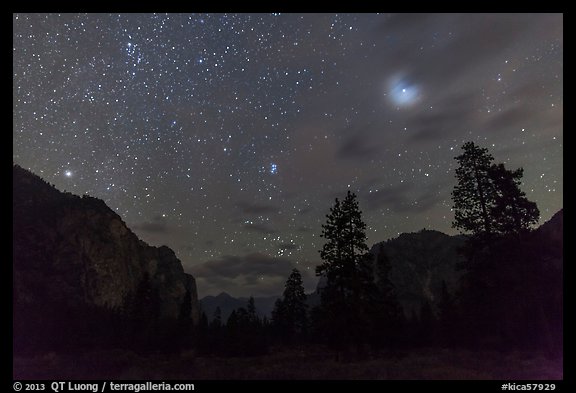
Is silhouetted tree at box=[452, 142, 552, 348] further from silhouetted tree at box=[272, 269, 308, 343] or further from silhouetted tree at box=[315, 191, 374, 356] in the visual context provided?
silhouetted tree at box=[272, 269, 308, 343]

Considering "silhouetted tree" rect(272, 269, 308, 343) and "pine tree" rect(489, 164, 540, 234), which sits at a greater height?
"pine tree" rect(489, 164, 540, 234)

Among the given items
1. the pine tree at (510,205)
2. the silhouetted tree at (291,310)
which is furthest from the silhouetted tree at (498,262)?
the silhouetted tree at (291,310)

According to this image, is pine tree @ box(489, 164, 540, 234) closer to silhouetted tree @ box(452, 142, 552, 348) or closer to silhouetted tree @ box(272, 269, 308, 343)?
silhouetted tree @ box(452, 142, 552, 348)

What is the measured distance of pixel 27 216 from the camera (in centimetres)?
17538

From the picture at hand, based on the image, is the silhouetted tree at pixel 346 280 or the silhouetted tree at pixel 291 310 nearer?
the silhouetted tree at pixel 346 280

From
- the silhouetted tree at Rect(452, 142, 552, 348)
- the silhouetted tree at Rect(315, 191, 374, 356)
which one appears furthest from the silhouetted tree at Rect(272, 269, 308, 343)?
the silhouetted tree at Rect(452, 142, 552, 348)

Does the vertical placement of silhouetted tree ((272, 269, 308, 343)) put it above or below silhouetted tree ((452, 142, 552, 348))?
below

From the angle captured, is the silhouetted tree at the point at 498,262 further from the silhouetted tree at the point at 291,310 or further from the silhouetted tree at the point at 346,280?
the silhouetted tree at the point at 291,310

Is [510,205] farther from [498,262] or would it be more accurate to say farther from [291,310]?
[291,310]

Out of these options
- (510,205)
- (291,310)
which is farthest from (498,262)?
(291,310)

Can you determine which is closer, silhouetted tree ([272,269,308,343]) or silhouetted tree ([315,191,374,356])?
silhouetted tree ([315,191,374,356])

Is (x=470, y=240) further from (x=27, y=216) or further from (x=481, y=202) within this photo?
(x=27, y=216)

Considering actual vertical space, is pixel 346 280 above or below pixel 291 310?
above

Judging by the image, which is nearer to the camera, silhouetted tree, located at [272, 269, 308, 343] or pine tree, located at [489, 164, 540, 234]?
pine tree, located at [489, 164, 540, 234]
